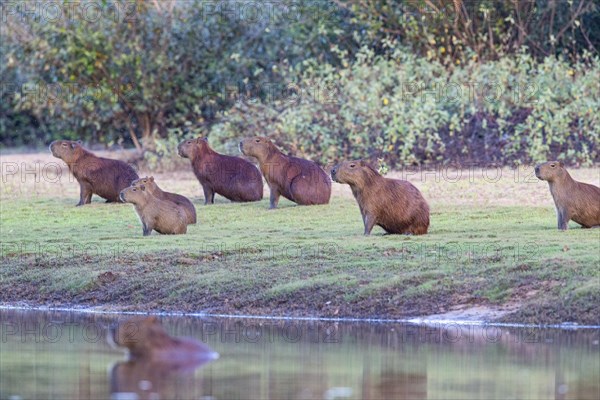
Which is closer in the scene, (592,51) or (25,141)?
(592,51)

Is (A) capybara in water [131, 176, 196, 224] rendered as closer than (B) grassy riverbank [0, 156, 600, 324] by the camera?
No

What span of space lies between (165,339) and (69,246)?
15.9 ft

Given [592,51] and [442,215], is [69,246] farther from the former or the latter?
[592,51]

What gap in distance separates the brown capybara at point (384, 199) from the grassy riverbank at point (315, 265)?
0.59ft

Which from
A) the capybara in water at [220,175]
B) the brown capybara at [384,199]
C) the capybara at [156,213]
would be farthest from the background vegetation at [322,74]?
the brown capybara at [384,199]

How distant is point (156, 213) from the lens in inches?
499

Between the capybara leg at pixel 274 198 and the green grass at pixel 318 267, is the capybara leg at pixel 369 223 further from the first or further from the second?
the capybara leg at pixel 274 198

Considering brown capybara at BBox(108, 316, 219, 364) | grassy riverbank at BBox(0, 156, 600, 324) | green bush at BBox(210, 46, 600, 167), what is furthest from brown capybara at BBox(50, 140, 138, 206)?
brown capybara at BBox(108, 316, 219, 364)

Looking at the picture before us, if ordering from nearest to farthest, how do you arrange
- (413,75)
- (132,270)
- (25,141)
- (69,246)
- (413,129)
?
1. (132,270)
2. (69,246)
3. (413,129)
4. (413,75)
5. (25,141)

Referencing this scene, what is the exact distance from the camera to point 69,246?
40.7ft

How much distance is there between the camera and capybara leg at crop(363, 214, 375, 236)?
39.4 ft

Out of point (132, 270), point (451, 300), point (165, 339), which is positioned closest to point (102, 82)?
point (132, 270)

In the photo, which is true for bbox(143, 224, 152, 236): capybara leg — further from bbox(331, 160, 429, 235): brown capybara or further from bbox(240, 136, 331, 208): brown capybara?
bbox(240, 136, 331, 208): brown capybara

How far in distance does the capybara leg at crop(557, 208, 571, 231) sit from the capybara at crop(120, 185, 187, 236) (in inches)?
137
